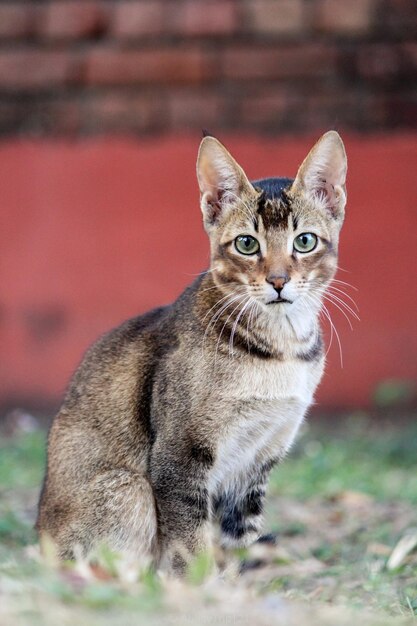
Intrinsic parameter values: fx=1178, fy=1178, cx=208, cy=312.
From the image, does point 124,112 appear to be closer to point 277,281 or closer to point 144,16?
point 144,16

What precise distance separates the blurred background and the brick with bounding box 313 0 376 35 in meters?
0.01

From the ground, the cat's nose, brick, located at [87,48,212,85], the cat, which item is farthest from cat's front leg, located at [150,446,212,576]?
brick, located at [87,48,212,85]

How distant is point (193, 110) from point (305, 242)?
4.23 m

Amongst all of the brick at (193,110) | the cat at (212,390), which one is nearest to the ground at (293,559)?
the cat at (212,390)

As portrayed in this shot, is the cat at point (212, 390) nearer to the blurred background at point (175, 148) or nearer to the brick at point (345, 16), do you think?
the blurred background at point (175, 148)

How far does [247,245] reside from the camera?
4699mm

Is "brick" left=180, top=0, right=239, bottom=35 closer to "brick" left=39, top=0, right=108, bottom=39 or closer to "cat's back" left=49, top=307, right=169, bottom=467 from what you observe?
"brick" left=39, top=0, right=108, bottom=39

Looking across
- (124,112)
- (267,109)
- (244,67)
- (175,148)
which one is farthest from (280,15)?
(124,112)

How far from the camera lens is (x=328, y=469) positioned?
7.48 m

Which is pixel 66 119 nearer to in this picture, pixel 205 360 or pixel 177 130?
pixel 177 130

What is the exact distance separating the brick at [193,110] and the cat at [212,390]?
3.87m

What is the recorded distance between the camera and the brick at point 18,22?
891 cm

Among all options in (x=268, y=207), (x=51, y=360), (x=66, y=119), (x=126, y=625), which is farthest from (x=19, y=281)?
(x=126, y=625)

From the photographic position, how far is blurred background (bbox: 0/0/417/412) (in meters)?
8.69
